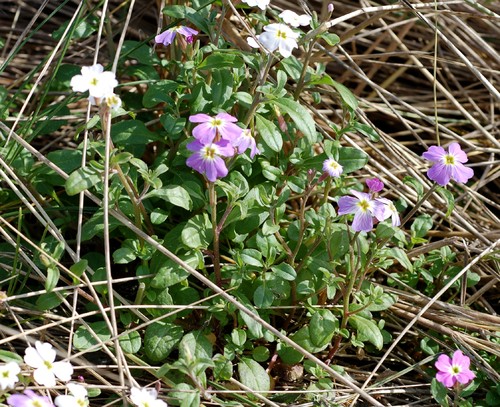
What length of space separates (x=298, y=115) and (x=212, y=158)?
1.36 ft

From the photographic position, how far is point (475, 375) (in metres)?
2.64

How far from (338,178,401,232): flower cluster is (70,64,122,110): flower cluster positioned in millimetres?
786

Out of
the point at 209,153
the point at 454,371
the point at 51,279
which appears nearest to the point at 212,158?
the point at 209,153

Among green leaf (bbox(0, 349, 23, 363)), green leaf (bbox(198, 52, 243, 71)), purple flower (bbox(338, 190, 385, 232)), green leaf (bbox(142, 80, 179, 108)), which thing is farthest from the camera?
green leaf (bbox(142, 80, 179, 108))

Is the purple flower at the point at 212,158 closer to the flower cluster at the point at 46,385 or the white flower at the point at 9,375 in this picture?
the flower cluster at the point at 46,385

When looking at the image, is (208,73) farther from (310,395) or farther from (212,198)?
(310,395)

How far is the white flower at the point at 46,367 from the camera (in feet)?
6.73

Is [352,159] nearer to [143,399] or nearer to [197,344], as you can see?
[197,344]

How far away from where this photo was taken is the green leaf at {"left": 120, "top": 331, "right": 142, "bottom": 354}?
7.93 ft

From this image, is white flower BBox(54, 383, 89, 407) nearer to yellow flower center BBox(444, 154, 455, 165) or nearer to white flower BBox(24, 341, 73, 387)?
white flower BBox(24, 341, 73, 387)

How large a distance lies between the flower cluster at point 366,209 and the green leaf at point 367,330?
37 centimetres

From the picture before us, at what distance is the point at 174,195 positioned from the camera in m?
2.44

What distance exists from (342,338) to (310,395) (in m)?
0.34

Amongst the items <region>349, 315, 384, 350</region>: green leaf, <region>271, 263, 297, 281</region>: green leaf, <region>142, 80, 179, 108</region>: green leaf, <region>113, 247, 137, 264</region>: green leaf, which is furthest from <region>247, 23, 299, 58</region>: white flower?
<region>349, 315, 384, 350</region>: green leaf
